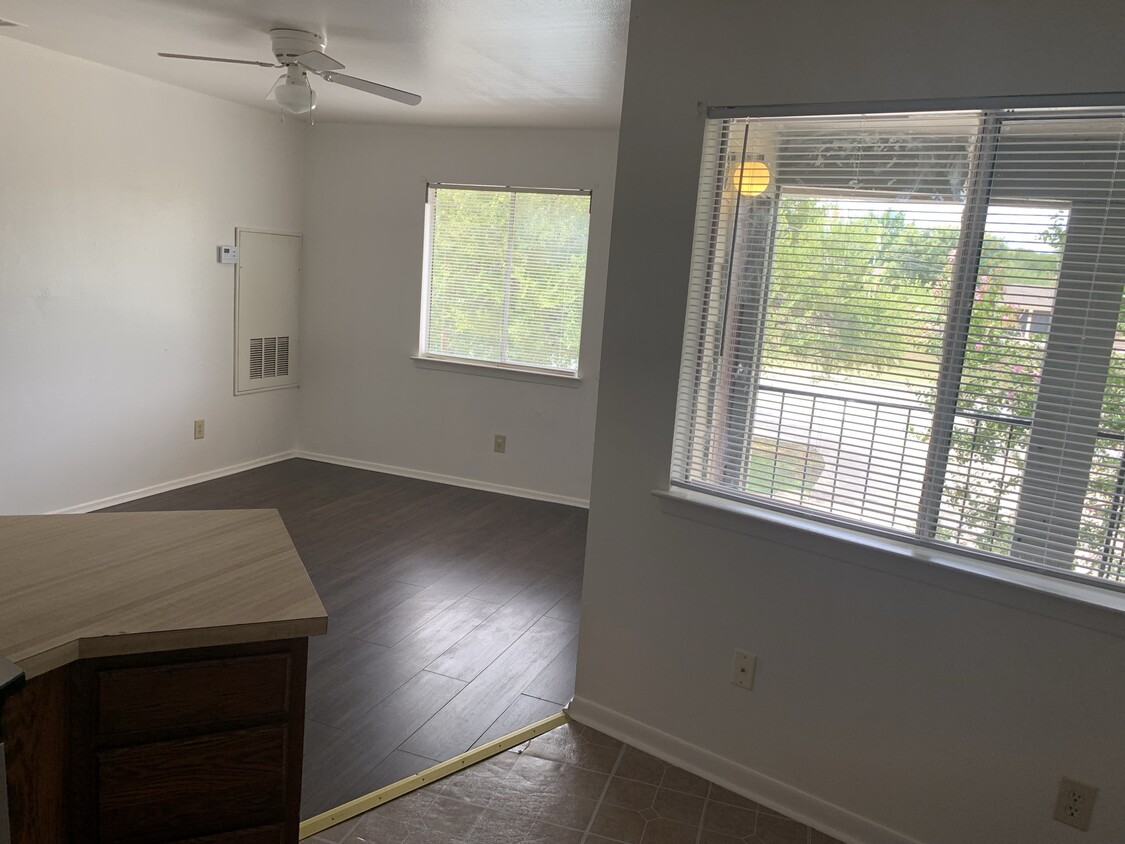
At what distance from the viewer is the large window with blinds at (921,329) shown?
1.88 metres

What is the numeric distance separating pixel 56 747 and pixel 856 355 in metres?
2.03

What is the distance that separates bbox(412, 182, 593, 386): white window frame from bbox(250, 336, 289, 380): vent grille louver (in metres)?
1.02

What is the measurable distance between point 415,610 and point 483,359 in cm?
239

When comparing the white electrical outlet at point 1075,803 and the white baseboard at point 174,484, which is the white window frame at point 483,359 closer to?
the white baseboard at point 174,484

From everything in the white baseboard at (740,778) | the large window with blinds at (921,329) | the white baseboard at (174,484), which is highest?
the large window with blinds at (921,329)

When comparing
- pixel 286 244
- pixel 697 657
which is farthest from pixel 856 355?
pixel 286 244

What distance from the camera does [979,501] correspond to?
80.6 inches

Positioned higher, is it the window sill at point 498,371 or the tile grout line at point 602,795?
the window sill at point 498,371

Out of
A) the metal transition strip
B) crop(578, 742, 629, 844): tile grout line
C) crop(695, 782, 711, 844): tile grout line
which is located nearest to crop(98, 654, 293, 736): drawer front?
the metal transition strip

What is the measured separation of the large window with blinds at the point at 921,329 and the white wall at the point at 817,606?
0.10 metres

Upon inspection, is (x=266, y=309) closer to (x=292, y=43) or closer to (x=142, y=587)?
(x=292, y=43)

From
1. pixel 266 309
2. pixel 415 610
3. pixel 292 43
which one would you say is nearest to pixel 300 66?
pixel 292 43

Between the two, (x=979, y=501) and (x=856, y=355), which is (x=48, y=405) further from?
(x=979, y=501)

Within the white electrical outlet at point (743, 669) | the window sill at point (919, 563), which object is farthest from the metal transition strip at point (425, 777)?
the window sill at point (919, 563)
